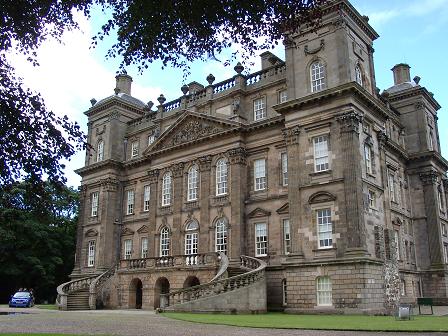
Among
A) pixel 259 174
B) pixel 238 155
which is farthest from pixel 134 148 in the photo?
pixel 259 174

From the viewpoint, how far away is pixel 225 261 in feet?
101

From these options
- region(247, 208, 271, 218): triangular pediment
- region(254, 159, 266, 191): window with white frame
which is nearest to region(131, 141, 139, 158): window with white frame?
region(254, 159, 266, 191): window with white frame

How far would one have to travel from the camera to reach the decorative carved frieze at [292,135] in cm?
→ 3164

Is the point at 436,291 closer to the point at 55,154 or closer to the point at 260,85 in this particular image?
the point at 260,85

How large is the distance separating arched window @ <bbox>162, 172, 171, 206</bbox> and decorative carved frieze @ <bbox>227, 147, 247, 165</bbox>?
7166mm

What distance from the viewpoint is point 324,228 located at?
1151 inches

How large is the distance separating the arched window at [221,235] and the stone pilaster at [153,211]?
6.34m

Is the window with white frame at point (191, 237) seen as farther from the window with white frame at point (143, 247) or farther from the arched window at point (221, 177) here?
the window with white frame at point (143, 247)

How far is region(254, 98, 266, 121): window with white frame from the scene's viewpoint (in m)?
36.0

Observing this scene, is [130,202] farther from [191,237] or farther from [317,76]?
[317,76]

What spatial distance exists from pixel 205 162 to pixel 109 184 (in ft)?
37.9

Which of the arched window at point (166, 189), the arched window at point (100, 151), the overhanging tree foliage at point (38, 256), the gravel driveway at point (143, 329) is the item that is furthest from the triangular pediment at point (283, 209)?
the arched window at point (100, 151)

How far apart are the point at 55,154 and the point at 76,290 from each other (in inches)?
1030

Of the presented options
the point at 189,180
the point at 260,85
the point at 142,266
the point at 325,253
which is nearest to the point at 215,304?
the point at 325,253
